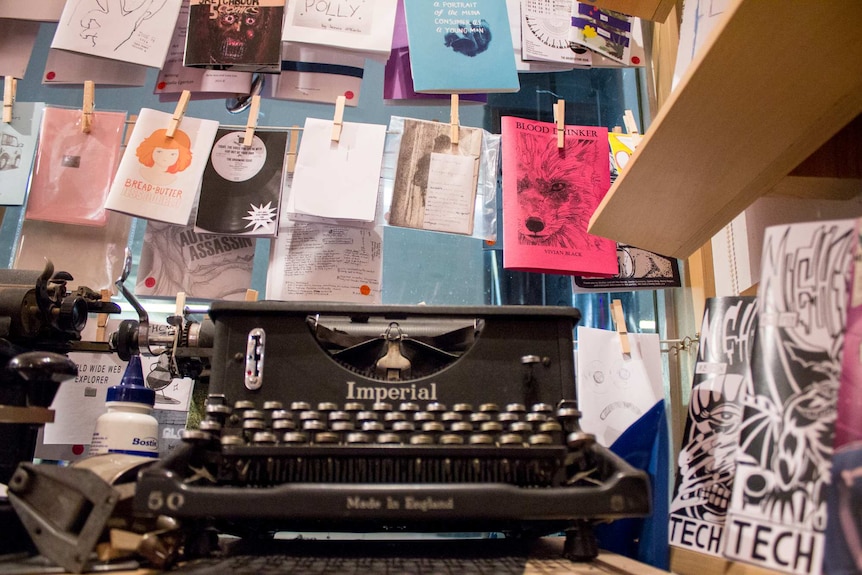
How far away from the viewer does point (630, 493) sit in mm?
596

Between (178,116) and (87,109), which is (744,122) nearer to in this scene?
(178,116)

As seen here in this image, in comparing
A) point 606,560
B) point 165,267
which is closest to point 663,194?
point 606,560

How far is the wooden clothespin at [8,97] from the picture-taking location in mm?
1246

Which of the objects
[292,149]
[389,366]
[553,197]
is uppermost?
[292,149]

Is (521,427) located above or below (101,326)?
below

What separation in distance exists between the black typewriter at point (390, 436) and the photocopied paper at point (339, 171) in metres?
0.43

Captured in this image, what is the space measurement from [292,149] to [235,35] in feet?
0.81

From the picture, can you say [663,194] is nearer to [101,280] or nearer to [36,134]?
[101,280]

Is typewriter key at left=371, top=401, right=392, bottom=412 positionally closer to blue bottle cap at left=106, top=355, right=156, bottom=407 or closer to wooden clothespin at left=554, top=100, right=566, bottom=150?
blue bottle cap at left=106, top=355, right=156, bottom=407

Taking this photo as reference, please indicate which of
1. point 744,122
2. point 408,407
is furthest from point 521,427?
point 744,122

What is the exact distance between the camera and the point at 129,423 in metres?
0.92

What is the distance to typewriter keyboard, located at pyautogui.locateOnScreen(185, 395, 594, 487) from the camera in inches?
24.9

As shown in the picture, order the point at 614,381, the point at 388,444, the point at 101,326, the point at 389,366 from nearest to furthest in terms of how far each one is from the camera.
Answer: the point at 388,444 → the point at 389,366 → the point at 614,381 → the point at 101,326

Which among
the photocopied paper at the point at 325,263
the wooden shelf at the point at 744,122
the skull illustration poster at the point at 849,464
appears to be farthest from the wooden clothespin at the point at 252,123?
the skull illustration poster at the point at 849,464
